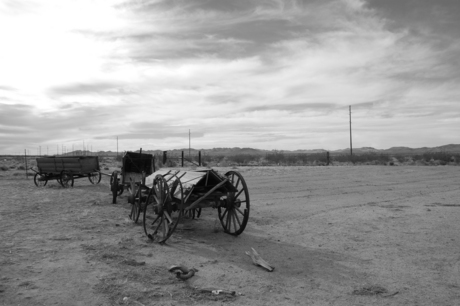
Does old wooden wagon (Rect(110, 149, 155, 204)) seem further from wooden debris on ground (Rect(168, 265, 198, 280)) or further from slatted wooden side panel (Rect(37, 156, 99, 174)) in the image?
wooden debris on ground (Rect(168, 265, 198, 280))

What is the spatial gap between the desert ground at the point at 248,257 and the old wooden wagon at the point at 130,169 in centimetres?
114

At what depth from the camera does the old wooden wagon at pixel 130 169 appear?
13203 mm


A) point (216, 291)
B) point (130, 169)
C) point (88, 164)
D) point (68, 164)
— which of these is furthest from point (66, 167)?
point (216, 291)

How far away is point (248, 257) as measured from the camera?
22.0 feet

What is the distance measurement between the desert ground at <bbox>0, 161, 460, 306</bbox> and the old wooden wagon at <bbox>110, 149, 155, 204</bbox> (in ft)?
3.74

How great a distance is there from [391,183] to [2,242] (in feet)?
55.1

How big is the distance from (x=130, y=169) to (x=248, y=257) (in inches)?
339

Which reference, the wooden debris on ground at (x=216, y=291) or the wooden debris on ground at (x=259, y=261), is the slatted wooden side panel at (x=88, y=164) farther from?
the wooden debris on ground at (x=216, y=291)

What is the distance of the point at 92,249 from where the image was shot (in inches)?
276

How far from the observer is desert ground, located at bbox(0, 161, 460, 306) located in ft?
16.0

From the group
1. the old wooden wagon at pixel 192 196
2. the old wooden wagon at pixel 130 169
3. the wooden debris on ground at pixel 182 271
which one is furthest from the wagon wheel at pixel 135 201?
the wooden debris on ground at pixel 182 271

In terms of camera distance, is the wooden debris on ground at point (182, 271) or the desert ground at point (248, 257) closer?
the desert ground at point (248, 257)

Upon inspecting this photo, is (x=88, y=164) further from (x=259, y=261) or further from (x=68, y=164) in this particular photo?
(x=259, y=261)

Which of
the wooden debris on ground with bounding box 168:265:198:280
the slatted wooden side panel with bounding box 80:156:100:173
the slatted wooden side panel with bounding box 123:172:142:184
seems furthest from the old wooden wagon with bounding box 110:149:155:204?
the wooden debris on ground with bounding box 168:265:198:280
